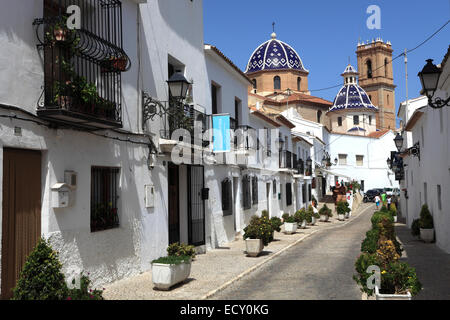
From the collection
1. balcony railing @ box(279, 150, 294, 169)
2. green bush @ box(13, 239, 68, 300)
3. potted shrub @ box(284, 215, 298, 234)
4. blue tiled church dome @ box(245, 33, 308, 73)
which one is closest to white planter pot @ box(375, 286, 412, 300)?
green bush @ box(13, 239, 68, 300)

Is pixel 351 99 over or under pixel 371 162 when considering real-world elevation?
over

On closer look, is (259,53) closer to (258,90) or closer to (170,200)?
(258,90)

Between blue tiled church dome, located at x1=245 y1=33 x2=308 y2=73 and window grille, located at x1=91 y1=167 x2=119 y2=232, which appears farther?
blue tiled church dome, located at x1=245 y1=33 x2=308 y2=73

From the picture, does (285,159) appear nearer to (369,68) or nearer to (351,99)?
(351,99)

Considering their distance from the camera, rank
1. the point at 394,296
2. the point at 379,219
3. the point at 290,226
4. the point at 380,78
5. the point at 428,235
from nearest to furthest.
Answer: the point at 394,296 → the point at 379,219 → the point at 428,235 → the point at 290,226 → the point at 380,78

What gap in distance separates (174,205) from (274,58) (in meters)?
39.8

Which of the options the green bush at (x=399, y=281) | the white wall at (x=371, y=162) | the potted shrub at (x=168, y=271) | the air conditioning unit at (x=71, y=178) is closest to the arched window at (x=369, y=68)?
the white wall at (x=371, y=162)

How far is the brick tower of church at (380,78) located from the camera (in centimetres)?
7269

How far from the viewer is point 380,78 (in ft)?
241

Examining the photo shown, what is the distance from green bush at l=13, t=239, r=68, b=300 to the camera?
5676 millimetres

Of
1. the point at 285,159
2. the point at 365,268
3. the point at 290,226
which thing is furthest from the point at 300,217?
the point at 365,268

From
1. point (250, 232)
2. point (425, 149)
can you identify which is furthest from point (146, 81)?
point (425, 149)

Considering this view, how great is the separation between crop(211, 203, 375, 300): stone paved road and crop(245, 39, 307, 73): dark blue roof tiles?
120 ft

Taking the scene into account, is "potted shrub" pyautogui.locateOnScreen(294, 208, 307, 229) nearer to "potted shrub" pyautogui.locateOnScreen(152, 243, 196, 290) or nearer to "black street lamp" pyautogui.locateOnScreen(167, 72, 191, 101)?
"black street lamp" pyautogui.locateOnScreen(167, 72, 191, 101)
